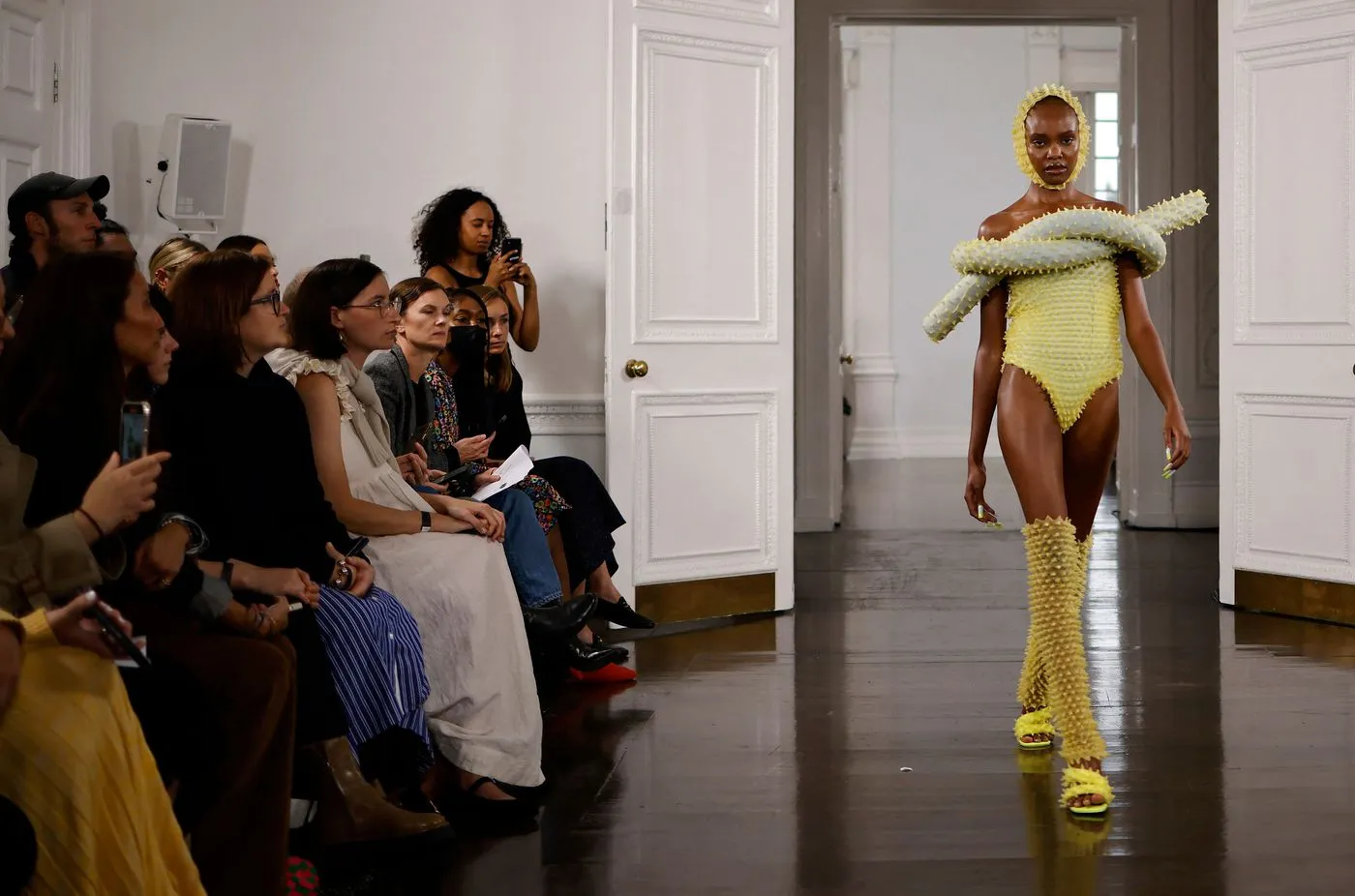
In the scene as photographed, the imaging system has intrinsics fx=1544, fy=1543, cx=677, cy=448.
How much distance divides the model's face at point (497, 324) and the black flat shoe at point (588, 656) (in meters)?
0.99

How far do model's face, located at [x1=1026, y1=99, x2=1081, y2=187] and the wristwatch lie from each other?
77.1 inches

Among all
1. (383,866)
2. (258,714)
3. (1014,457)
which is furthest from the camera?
(1014,457)

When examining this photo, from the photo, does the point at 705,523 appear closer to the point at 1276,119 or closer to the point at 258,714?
the point at 1276,119

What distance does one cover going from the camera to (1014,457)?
3.36 meters

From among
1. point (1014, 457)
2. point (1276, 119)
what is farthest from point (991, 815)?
point (1276, 119)

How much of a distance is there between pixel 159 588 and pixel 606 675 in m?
2.25

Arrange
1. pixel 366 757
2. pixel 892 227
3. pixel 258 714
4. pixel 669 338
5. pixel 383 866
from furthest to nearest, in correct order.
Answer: pixel 892 227, pixel 669 338, pixel 366 757, pixel 383 866, pixel 258 714

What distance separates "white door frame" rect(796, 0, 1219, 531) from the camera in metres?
7.79

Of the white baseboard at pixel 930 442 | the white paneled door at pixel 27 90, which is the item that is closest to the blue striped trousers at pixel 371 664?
the white paneled door at pixel 27 90

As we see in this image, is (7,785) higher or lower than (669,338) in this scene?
lower

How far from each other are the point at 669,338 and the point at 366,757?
260cm

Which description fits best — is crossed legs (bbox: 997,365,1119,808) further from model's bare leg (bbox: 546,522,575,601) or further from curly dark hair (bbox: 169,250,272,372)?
model's bare leg (bbox: 546,522,575,601)

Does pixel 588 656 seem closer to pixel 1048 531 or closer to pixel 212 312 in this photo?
pixel 1048 531

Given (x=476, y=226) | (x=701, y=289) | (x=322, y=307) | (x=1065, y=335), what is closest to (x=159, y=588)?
(x=322, y=307)
